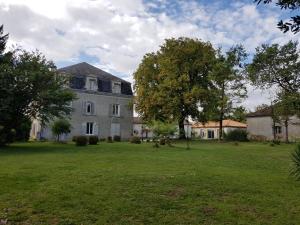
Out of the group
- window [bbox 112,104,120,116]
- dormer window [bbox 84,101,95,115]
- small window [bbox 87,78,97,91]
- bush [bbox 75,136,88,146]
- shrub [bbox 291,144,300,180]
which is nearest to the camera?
shrub [bbox 291,144,300,180]

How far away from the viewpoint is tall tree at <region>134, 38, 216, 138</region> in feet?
143

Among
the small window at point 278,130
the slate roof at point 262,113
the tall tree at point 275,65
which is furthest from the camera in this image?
the slate roof at point 262,113

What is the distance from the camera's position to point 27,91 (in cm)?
2452

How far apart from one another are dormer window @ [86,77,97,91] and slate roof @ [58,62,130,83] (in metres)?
0.87

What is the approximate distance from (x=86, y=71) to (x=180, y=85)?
1262 cm

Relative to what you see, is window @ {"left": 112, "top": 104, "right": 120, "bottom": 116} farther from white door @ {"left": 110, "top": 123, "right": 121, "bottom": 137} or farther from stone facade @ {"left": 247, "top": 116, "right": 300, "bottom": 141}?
stone facade @ {"left": 247, "top": 116, "right": 300, "bottom": 141}

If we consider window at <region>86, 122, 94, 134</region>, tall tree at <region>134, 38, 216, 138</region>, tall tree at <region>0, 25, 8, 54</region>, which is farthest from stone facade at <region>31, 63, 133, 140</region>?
tall tree at <region>0, 25, 8, 54</region>

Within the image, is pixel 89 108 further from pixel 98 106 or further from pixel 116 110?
pixel 116 110

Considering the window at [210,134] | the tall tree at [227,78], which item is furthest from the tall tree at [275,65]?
the window at [210,134]

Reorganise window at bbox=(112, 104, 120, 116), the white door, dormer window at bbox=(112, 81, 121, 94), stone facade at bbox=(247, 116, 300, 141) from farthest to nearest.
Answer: stone facade at bbox=(247, 116, 300, 141) < window at bbox=(112, 104, 120, 116) < dormer window at bbox=(112, 81, 121, 94) < the white door

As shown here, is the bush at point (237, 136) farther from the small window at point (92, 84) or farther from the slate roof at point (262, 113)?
the small window at point (92, 84)

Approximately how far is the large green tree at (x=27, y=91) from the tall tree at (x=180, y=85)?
18780 millimetres

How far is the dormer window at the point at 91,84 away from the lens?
46.1 m

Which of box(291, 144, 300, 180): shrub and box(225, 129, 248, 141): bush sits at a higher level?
box(225, 129, 248, 141): bush
